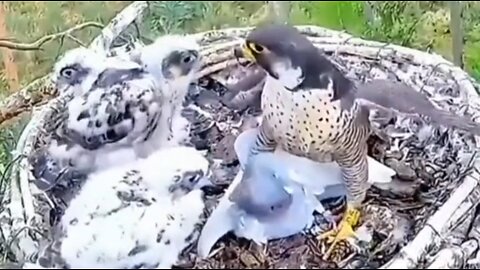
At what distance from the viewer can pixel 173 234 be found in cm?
72

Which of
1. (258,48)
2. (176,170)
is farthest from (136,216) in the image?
(258,48)

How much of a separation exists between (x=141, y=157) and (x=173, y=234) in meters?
0.06

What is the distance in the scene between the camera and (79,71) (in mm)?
780

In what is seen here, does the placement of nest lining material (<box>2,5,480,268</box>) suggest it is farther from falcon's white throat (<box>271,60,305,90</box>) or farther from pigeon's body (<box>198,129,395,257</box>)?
falcon's white throat (<box>271,60,305,90</box>)

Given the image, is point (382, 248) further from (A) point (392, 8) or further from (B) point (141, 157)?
(A) point (392, 8)

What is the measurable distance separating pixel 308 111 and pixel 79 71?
17 cm

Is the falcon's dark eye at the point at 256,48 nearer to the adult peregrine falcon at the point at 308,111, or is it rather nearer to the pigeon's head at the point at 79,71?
the adult peregrine falcon at the point at 308,111

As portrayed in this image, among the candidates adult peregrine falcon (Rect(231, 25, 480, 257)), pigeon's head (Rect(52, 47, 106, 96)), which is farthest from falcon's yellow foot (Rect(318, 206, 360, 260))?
pigeon's head (Rect(52, 47, 106, 96))

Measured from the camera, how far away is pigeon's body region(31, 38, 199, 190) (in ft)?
2.43

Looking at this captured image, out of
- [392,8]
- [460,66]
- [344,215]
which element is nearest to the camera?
[344,215]

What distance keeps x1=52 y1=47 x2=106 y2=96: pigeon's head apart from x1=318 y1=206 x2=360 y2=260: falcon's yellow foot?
20 cm

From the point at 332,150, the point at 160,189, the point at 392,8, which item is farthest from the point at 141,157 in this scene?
the point at 392,8

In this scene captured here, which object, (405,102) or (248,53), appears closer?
(248,53)

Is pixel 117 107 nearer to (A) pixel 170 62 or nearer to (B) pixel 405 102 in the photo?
(A) pixel 170 62
